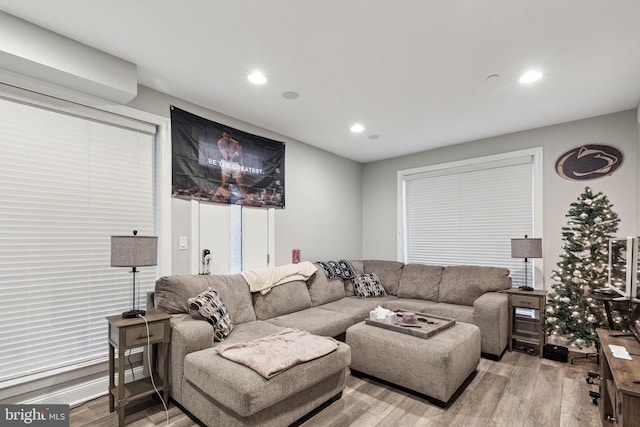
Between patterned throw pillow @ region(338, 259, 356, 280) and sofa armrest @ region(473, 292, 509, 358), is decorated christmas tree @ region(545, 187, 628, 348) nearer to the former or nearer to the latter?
sofa armrest @ region(473, 292, 509, 358)

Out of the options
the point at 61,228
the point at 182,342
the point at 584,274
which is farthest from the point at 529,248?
the point at 61,228

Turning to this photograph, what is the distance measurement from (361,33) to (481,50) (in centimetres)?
93

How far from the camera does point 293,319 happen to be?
128 inches

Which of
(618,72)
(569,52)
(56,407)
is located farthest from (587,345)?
(56,407)

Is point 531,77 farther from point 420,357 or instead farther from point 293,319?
point 293,319

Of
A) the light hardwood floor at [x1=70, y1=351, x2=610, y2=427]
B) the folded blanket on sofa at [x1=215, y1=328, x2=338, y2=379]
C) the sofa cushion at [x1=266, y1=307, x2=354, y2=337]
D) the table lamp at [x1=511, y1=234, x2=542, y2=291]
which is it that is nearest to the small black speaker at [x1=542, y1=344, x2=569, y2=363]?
the light hardwood floor at [x1=70, y1=351, x2=610, y2=427]

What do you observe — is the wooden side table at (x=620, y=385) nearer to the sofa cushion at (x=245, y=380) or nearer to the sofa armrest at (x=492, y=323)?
the sofa armrest at (x=492, y=323)

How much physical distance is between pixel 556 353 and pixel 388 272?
7.08ft

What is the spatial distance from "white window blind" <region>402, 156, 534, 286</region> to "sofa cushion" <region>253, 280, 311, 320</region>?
7.19ft

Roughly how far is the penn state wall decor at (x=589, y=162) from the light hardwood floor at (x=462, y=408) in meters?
2.21

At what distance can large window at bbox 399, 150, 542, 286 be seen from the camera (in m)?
4.07

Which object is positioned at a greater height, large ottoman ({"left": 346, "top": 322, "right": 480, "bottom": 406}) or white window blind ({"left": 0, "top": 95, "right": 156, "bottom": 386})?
white window blind ({"left": 0, "top": 95, "right": 156, "bottom": 386})

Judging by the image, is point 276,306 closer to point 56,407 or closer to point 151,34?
point 56,407

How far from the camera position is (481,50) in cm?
231
